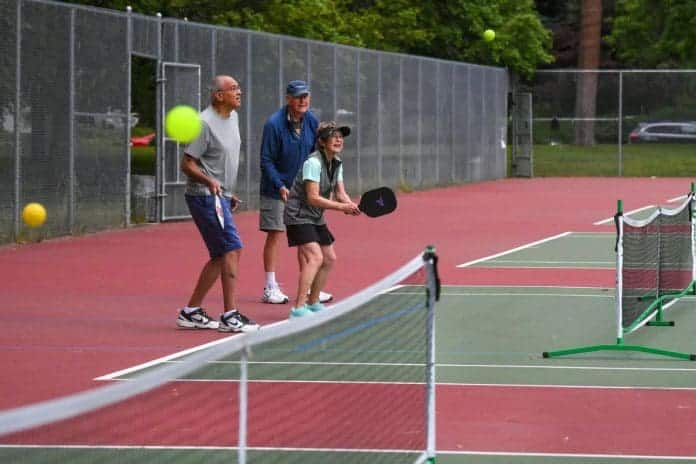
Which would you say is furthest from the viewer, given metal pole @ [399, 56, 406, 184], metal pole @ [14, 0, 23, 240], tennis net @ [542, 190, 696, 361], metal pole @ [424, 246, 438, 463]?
metal pole @ [399, 56, 406, 184]

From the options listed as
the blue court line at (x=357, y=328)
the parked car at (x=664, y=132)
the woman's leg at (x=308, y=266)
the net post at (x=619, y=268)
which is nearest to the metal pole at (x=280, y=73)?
the woman's leg at (x=308, y=266)

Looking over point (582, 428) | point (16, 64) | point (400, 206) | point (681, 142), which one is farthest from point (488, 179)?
point (582, 428)

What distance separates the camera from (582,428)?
8.46 m

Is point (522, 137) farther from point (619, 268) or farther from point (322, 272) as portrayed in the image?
point (619, 268)

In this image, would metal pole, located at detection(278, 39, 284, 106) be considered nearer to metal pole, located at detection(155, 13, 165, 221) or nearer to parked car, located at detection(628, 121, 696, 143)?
metal pole, located at detection(155, 13, 165, 221)

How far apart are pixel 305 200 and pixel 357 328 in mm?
5044

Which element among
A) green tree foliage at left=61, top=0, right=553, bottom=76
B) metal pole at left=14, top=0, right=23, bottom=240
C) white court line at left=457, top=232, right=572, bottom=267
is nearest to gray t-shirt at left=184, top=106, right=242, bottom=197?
white court line at left=457, top=232, right=572, bottom=267

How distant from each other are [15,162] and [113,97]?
11.2 feet

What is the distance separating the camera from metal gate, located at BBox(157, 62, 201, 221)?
78.5ft

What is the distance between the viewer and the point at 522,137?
43.6 metres

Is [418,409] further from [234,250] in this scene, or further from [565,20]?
[565,20]

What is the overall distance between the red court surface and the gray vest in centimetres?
100

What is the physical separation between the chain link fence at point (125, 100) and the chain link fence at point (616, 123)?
324 inches

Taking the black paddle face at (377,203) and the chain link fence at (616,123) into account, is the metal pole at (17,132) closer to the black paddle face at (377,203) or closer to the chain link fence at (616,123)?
the black paddle face at (377,203)
